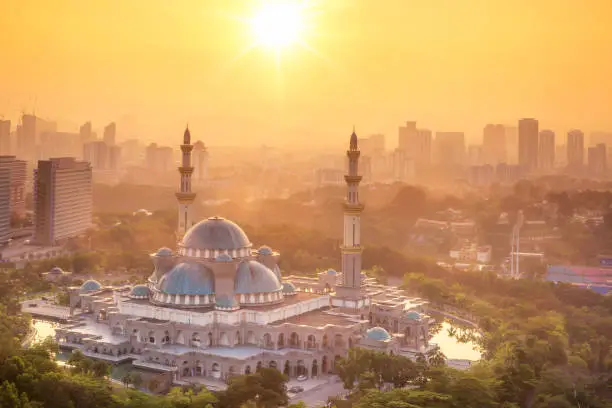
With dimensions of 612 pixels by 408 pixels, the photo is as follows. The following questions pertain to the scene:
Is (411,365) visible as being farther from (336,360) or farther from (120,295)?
(120,295)

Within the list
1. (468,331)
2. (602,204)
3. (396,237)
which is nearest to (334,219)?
(396,237)

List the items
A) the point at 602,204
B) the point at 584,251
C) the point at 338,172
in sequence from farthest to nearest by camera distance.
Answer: the point at 338,172 < the point at 602,204 < the point at 584,251

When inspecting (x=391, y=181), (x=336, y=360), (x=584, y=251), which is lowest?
(x=336, y=360)

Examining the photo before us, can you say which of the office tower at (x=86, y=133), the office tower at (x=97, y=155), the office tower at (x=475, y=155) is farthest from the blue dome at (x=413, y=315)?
the office tower at (x=86, y=133)

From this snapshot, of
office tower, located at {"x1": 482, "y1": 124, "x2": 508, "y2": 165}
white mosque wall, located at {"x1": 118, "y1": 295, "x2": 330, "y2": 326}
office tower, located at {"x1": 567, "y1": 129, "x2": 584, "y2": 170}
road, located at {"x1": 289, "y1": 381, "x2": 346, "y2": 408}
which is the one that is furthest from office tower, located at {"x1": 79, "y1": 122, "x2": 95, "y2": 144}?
road, located at {"x1": 289, "y1": 381, "x2": 346, "y2": 408}

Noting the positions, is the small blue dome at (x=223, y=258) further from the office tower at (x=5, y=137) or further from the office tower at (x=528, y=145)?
the office tower at (x=5, y=137)

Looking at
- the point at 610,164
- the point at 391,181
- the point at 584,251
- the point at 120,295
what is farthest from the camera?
the point at 391,181

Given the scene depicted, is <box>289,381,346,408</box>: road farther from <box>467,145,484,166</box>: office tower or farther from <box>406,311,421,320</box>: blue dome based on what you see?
<box>467,145,484,166</box>: office tower

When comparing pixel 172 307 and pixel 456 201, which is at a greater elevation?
pixel 456 201
